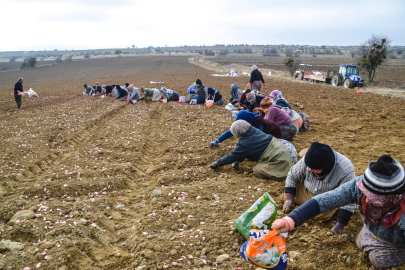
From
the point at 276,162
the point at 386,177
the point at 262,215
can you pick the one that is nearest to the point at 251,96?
the point at 276,162

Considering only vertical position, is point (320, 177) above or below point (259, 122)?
below

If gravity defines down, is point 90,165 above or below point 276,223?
below

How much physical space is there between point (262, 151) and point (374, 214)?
2501 millimetres

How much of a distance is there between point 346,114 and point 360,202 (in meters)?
8.88

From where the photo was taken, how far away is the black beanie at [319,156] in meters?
2.90

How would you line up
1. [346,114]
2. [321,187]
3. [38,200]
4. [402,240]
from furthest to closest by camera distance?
[346,114] → [38,200] → [321,187] → [402,240]

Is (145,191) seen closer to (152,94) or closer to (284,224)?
(284,224)

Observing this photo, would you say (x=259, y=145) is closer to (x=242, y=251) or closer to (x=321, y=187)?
(x=321, y=187)

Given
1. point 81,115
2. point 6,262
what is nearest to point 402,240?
point 6,262

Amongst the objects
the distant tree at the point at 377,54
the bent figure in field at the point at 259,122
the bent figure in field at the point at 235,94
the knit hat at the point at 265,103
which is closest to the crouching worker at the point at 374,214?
the bent figure in field at the point at 259,122

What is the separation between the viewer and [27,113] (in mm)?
12352

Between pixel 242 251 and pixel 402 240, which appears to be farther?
pixel 242 251

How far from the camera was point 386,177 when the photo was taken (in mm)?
1913

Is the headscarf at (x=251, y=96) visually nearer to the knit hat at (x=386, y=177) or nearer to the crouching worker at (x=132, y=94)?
the knit hat at (x=386, y=177)
